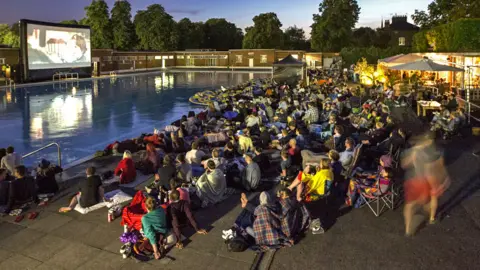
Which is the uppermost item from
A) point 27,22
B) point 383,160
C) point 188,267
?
point 27,22

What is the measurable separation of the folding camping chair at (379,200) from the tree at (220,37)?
86093 mm

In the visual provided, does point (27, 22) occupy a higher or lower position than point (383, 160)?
higher

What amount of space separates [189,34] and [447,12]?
5398 centimetres

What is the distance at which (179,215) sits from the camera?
20.4 ft

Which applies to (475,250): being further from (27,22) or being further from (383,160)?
(27,22)

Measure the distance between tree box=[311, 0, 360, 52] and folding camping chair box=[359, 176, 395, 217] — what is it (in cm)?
5980

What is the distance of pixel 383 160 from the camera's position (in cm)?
754

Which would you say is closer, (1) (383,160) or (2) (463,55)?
(1) (383,160)

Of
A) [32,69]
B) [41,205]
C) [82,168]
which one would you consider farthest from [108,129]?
[32,69]

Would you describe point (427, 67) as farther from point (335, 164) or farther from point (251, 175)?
point (251, 175)

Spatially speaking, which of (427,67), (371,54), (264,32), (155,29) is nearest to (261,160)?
(427,67)

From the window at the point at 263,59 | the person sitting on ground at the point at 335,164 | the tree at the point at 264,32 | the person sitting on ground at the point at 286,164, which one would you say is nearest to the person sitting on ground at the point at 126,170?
the person sitting on ground at the point at 286,164

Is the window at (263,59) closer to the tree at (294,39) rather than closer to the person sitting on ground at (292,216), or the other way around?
the tree at (294,39)

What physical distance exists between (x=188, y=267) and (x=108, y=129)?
14167 millimetres
